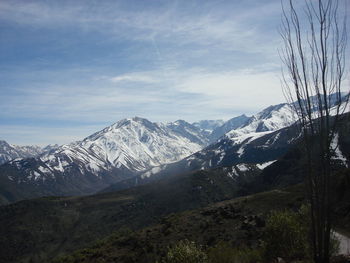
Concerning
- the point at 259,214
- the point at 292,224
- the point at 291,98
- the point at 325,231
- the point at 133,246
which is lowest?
the point at 133,246

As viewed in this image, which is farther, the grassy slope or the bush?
the grassy slope

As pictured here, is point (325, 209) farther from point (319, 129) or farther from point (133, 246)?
point (133, 246)

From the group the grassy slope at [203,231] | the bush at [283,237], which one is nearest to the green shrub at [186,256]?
the bush at [283,237]

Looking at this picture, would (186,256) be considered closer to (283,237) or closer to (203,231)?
(283,237)

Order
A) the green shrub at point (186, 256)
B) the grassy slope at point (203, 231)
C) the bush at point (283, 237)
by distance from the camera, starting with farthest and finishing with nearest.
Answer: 1. the grassy slope at point (203, 231)
2. the bush at point (283, 237)
3. the green shrub at point (186, 256)

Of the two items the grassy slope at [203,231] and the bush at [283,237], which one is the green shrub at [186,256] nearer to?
the bush at [283,237]

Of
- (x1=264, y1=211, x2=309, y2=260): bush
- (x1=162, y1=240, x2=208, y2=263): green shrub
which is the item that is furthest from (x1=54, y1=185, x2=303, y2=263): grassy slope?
(x1=162, y1=240, x2=208, y2=263): green shrub

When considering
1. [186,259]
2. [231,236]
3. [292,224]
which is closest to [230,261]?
[186,259]

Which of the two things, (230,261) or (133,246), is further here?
(133,246)

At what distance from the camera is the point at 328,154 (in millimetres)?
12406

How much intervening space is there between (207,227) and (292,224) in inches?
2957

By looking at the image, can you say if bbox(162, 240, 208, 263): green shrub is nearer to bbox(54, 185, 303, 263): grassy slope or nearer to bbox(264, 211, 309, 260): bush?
bbox(264, 211, 309, 260): bush

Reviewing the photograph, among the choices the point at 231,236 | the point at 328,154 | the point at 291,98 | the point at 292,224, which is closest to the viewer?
the point at 328,154

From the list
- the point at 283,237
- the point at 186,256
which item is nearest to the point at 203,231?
the point at 283,237
